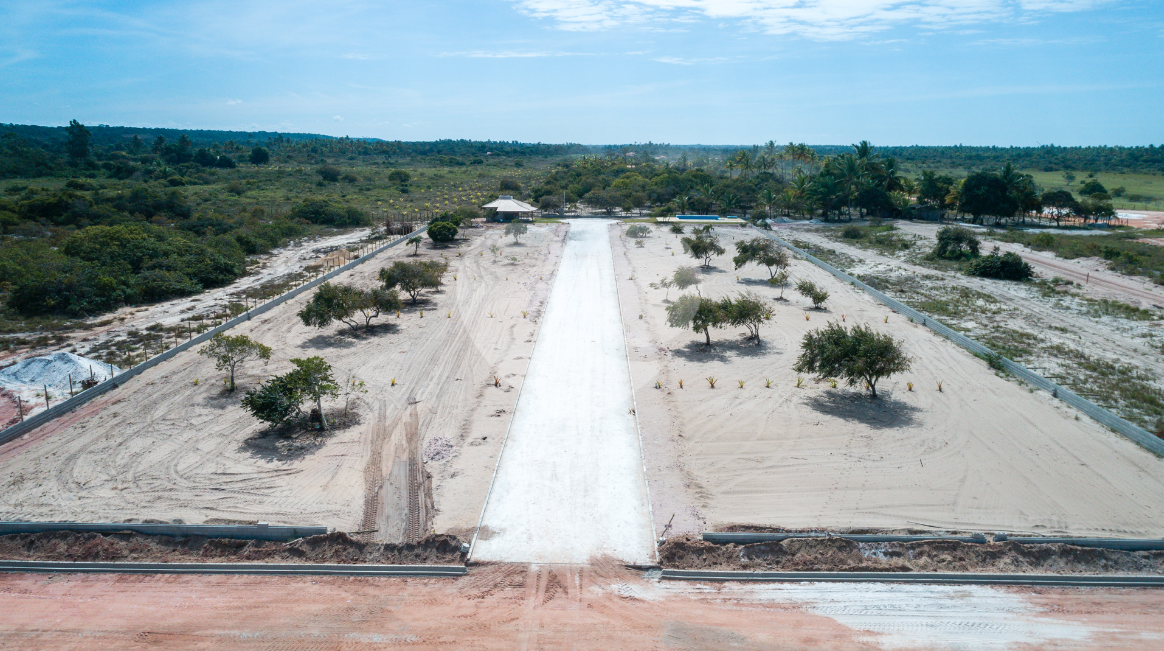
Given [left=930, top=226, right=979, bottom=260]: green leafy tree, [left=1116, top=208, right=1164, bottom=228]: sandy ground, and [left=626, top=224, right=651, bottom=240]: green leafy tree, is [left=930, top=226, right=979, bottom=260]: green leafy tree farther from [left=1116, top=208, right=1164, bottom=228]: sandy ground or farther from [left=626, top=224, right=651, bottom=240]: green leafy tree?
[left=1116, top=208, right=1164, bottom=228]: sandy ground

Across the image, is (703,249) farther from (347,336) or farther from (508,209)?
(508,209)

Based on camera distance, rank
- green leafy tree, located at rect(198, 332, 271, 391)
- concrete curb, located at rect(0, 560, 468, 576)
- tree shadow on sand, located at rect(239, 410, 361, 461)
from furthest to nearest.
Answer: green leafy tree, located at rect(198, 332, 271, 391) < tree shadow on sand, located at rect(239, 410, 361, 461) < concrete curb, located at rect(0, 560, 468, 576)

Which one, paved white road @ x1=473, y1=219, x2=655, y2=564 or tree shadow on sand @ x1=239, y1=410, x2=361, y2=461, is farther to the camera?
tree shadow on sand @ x1=239, y1=410, x2=361, y2=461

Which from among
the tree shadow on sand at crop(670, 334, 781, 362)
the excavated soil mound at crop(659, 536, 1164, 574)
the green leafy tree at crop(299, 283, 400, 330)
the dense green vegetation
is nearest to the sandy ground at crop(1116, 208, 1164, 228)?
the tree shadow on sand at crop(670, 334, 781, 362)

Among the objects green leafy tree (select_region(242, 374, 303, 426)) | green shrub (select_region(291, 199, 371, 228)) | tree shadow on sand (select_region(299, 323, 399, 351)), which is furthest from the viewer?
green shrub (select_region(291, 199, 371, 228))

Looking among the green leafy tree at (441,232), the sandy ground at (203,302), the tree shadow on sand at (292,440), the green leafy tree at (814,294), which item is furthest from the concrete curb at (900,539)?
the green leafy tree at (441,232)

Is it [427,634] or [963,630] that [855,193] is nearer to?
[963,630]

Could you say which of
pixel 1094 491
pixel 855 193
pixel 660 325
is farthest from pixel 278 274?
pixel 855 193
